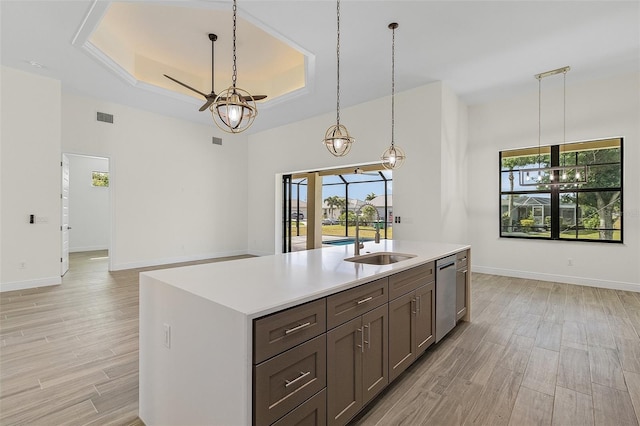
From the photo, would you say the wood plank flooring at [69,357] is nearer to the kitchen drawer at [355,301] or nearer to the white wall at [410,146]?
the kitchen drawer at [355,301]

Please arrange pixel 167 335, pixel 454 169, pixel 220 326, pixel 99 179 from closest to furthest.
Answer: pixel 220 326 → pixel 167 335 → pixel 454 169 → pixel 99 179

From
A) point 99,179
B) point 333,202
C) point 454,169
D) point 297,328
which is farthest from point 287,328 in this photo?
point 99,179

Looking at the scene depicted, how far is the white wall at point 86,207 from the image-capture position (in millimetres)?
8844

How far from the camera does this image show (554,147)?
529 cm

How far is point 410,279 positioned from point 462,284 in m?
1.40

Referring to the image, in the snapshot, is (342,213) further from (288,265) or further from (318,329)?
(318,329)

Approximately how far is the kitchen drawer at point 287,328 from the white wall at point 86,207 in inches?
392

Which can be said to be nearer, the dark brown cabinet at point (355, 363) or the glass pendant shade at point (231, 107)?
the dark brown cabinet at point (355, 363)

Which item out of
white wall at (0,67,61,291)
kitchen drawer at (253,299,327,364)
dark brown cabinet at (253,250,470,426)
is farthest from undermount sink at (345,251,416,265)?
white wall at (0,67,61,291)

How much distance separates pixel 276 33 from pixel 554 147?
5.08 metres

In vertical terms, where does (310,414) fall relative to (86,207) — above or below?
below

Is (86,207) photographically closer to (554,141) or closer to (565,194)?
(554,141)

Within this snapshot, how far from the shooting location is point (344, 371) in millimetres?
1609

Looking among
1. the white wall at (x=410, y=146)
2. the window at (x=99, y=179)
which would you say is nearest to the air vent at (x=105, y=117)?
the white wall at (x=410, y=146)
